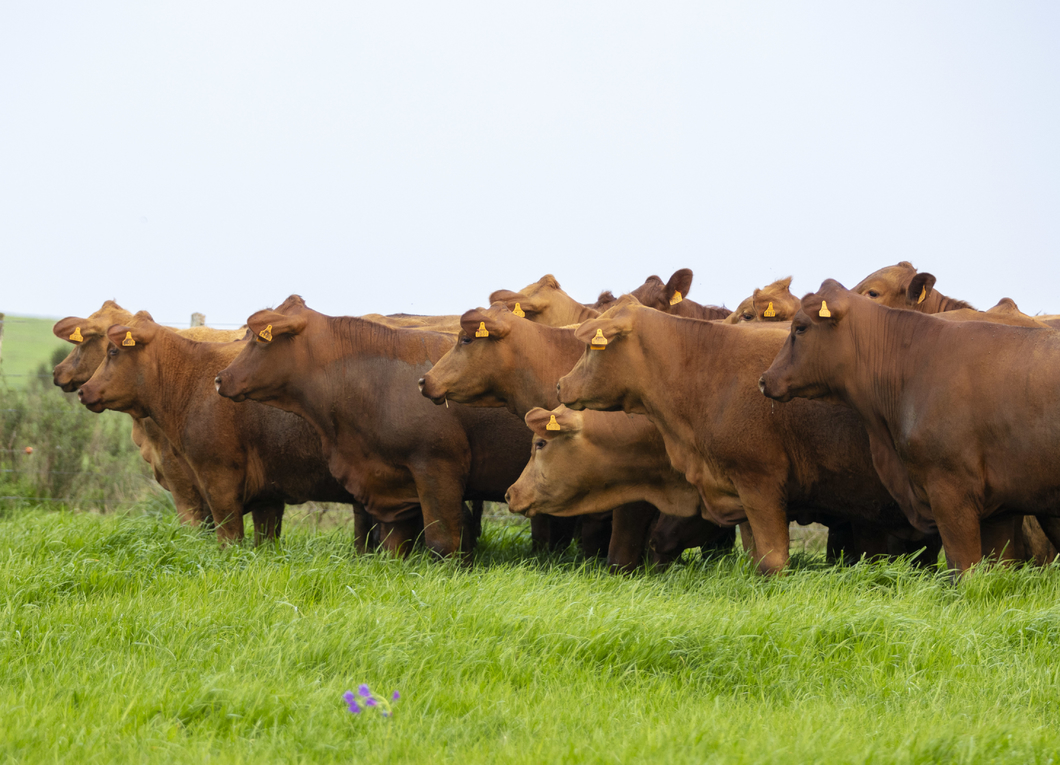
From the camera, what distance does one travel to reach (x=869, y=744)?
457 cm

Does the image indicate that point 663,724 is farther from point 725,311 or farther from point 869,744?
point 725,311

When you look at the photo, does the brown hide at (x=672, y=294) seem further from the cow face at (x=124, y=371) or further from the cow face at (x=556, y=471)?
the cow face at (x=124, y=371)

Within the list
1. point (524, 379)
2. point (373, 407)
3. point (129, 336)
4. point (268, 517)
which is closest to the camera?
point (524, 379)

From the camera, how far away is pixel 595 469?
8.79 meters

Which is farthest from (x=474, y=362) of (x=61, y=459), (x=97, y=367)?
(x=61, y=459)

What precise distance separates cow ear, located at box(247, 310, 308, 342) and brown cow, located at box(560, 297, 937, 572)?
254 centimetres

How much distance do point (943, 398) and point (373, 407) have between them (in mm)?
4362

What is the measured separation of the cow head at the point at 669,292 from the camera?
1118 centimetres

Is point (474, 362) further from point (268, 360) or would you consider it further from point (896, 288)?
point (896, 288)

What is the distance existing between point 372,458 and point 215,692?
180 inches

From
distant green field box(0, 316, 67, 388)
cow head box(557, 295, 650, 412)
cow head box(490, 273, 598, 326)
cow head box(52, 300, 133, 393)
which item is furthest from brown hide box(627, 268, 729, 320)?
distant green field box(0, 316, 67, 388)

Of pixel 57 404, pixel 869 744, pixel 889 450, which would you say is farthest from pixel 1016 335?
pixel 57 404

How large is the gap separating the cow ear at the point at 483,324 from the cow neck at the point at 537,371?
0.42 ft

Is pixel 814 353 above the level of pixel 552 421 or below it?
above
